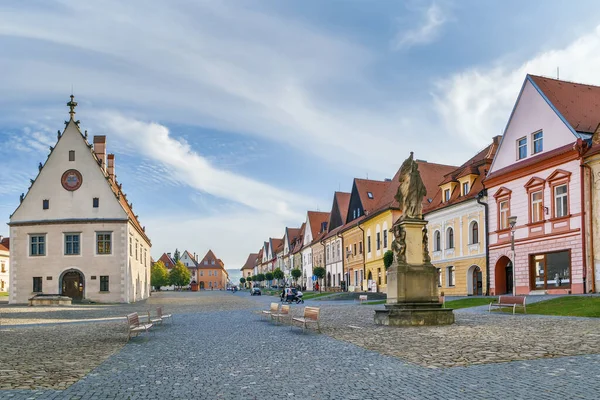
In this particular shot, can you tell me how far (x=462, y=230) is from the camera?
37.8 m

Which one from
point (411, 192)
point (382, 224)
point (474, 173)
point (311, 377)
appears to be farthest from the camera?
point (382, 224)

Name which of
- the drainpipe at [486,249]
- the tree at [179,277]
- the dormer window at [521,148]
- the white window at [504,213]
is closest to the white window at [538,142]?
the dormer window at [521,148]

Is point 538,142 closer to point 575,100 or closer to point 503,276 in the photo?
point 575,100

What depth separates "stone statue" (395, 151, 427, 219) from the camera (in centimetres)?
1939

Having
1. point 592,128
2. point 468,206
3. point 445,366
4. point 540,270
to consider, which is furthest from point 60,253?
point 445,366

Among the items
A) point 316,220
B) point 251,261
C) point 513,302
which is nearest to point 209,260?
point 251,261

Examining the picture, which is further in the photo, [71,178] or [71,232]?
[71,178]

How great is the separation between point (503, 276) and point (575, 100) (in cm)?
1088

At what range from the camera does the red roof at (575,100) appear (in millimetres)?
28688

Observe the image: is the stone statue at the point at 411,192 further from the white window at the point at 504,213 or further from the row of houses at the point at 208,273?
the row of houses at the point at 208,273

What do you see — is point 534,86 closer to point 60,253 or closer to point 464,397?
point 464,397

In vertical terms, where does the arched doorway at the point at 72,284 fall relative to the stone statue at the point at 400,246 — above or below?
below

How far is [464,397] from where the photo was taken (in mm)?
7379

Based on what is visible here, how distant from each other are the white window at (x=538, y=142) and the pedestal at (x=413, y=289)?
14.6 meters
